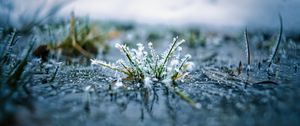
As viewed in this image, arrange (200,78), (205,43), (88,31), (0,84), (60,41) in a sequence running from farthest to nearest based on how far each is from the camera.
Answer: (205,43) < (88,31) < (60,41) < (200,78) < (0,84)

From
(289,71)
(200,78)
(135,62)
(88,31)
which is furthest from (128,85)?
(88,31)

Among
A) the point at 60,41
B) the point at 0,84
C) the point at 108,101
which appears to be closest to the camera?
the point at 0,84

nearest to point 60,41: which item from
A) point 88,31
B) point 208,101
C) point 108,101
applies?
point 88,31

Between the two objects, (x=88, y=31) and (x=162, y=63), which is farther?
(x=88, y=31)

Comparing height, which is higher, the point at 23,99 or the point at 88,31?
the point at 88,31

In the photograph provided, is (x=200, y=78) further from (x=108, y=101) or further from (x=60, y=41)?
(x=60, y=41)

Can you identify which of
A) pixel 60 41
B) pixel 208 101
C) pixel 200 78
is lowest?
pixel 208 101
